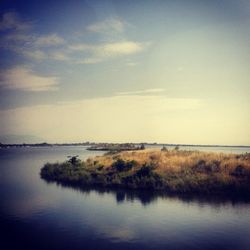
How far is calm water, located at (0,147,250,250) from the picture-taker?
23375mm

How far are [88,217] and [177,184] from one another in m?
12.4

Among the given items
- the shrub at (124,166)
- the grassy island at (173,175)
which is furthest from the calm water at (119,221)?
the shrub at (124,166)

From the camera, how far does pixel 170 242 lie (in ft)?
76.2

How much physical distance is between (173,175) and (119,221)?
552 inches

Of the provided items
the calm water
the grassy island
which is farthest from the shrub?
the calm water

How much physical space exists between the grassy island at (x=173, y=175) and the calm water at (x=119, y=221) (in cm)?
262

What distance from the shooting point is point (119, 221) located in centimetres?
2842

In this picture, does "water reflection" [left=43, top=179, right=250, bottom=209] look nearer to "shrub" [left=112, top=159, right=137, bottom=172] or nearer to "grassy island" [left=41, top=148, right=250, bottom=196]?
"grassy island" [left=41, top=148, right=250, bottom=196]

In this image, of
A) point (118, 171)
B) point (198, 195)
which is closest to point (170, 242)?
point (198, 195)

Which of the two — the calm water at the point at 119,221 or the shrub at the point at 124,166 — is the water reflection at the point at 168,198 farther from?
the shrub at the point at 124,166

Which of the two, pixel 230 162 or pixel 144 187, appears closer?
pixel 144 187

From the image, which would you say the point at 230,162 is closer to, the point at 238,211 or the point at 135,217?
the point at 238,211

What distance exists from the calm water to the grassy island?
103 inches

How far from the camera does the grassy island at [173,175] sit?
37.6 meters
